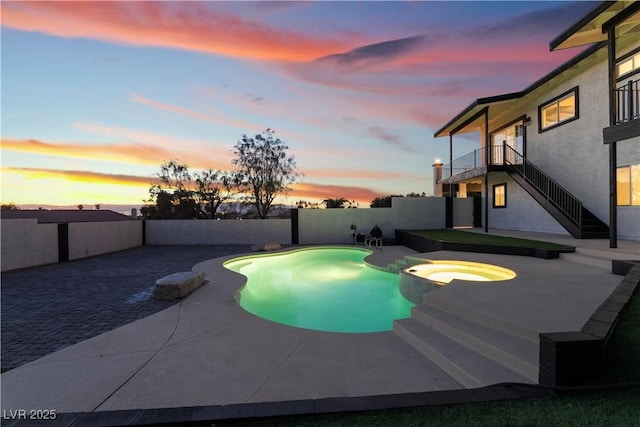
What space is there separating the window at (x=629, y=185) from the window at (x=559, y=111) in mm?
2676

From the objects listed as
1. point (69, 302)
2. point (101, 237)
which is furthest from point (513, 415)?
point (101, 237)

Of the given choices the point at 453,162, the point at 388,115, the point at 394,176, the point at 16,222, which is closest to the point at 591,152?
the point at 453,162

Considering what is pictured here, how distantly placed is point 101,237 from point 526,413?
559 inches

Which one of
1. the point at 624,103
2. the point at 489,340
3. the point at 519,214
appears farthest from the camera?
the point at 519,214

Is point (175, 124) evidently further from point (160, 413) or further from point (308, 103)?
point (160, 413)

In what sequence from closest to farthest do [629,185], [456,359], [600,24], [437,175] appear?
[456,359] < [600,24] < [629,185] < [437,175]

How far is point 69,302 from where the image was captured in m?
5.20

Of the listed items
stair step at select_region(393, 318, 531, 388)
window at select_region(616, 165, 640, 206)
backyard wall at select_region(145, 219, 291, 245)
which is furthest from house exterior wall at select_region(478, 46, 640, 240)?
backyard wall at select_region(145, 219, 291, 245)

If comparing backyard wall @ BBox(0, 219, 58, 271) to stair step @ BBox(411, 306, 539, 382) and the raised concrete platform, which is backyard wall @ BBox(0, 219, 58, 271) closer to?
the raised concrete platform

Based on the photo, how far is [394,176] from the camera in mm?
21281

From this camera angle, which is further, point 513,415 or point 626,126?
point 626,126

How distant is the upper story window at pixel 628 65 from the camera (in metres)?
7.80

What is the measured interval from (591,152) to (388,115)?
8.04 metres

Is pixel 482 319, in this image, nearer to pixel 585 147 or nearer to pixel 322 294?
pixel 322 294
